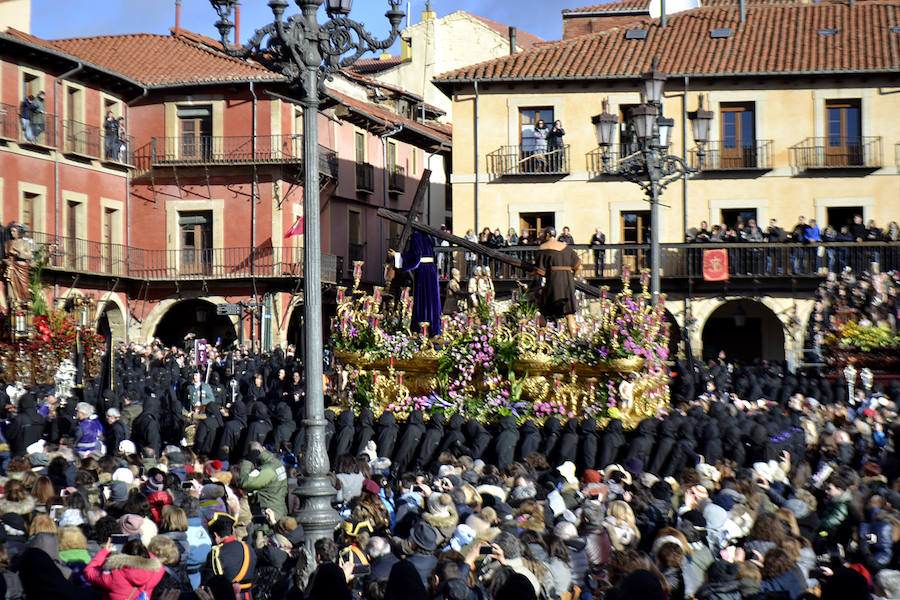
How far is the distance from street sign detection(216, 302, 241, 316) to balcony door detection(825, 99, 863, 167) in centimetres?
1585

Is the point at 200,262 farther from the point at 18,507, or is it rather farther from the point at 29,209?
the point at 18,507

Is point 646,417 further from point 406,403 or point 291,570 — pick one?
point 291,570

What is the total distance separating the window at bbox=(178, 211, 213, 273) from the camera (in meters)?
36.3

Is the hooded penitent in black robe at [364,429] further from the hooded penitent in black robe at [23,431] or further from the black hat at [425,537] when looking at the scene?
the black hat at [425,537]

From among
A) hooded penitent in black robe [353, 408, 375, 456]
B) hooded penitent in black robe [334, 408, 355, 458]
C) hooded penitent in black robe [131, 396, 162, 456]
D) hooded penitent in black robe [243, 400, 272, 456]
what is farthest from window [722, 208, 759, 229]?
hooded penitent in black robe [131, 396, 162, 456]

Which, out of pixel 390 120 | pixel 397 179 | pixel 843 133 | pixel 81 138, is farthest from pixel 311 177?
pixel 397 179

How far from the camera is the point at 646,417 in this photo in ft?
58.6

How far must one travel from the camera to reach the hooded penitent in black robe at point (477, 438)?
673 inches

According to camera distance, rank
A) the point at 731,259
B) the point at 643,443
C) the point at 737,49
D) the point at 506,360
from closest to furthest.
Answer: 1. the point at 643,443
2. the point at 506,360
3. the point at 731,259
4. the point at 737,49

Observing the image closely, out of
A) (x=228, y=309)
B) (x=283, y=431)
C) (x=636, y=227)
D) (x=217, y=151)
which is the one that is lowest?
(x=283, y=431)

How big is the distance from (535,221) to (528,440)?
1594cm

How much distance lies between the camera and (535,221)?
32562mm

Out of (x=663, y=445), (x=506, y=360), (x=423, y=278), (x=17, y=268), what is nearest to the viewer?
(x=663, y=445)

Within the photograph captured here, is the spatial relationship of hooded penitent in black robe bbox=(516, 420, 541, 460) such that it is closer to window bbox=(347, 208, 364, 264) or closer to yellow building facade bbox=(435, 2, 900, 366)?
yellow building facade bbox=(435, 2, 900, 366)
